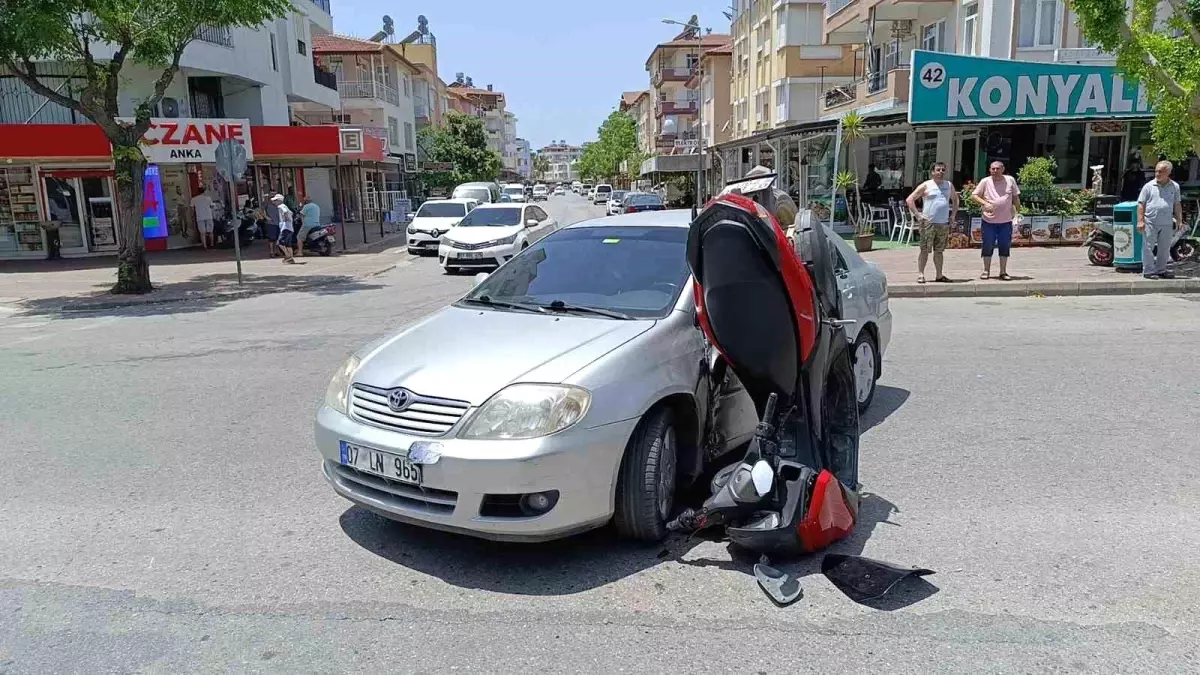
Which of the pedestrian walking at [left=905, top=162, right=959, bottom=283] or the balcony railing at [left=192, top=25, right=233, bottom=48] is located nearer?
the pedestrian walking at [left=905, top=162, right=959, bottom=283]

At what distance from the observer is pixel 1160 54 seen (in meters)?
12.8

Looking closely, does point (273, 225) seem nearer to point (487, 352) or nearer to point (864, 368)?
point (864, 368)

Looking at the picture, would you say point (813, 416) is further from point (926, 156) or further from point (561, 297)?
point (926, 156)

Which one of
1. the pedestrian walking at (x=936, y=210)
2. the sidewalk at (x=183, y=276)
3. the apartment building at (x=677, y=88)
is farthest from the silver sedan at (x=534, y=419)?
the apartment building at (x=677, y=88)

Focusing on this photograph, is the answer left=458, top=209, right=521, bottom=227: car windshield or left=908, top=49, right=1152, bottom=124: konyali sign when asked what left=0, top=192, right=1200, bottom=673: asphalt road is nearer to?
left=458, top=209, right=521, bottom=227: car windshield

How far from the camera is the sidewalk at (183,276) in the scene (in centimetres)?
1484

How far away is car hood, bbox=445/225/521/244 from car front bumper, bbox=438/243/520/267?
9.5 inches

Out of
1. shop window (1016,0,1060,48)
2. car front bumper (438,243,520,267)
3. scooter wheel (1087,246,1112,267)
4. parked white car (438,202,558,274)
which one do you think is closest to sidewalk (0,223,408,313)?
car front bumper (438,243,520,267)

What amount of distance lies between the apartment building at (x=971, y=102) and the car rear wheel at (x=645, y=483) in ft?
54.7

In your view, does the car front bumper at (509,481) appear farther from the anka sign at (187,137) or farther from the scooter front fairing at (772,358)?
the anka sign at (187,137)

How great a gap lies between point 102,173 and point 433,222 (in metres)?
8.76

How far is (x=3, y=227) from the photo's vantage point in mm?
22078

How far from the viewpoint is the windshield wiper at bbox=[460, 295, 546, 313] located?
4762mm

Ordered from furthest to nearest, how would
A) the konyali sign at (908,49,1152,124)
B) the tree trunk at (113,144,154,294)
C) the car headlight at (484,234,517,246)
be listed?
the konyali sign at (908,49,1152,124) < the car headlight at (484,234,517,246) < the tree trunk at (113,144,154,294)
